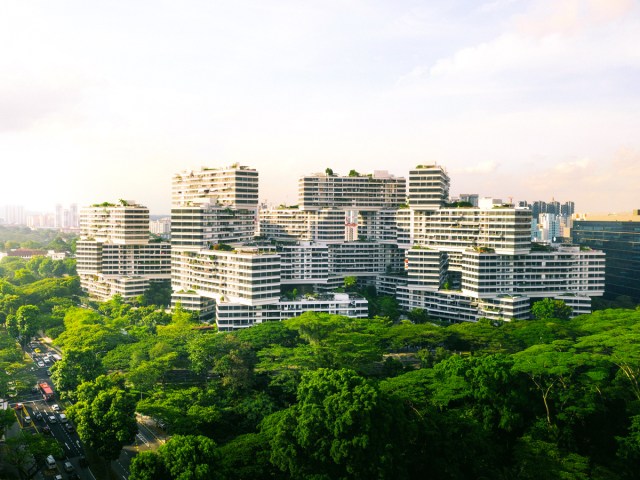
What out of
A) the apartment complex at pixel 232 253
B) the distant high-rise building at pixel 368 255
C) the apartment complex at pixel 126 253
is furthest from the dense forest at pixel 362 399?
the apartment complex at pixel 126 253

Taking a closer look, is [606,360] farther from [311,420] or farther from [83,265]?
[83,265]

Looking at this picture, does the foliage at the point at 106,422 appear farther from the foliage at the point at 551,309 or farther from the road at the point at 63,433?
the foliage at the point at 551,309

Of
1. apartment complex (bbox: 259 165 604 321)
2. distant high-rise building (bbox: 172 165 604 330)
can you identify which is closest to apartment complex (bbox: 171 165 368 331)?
distant high-rise building (bbox: 172 165 604 330)

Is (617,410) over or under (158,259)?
under

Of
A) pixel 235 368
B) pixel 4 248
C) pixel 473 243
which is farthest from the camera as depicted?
pixel 4 248

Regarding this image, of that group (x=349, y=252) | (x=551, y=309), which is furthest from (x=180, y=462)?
(x=349, y=252)

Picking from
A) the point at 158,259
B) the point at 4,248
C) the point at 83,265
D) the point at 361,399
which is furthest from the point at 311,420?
the point at 4,248
